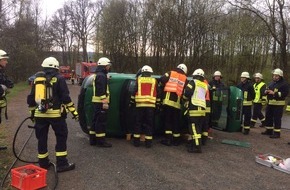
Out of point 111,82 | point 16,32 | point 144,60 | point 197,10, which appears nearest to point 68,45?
point 16,32

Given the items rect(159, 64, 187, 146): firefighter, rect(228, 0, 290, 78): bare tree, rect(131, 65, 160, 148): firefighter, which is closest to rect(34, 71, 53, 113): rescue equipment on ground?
rect(131, 65, 160, 148): firefighter

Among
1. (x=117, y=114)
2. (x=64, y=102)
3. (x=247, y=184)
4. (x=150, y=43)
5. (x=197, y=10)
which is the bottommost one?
(x=247, y=184)

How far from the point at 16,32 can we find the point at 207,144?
98.5ft

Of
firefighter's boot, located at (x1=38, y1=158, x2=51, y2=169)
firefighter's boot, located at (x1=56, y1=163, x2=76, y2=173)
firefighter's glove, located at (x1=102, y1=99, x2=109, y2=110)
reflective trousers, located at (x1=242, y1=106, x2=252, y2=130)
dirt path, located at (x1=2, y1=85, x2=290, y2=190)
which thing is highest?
firefighter's glove, located at (x1=102, y1=99, x2=109, y2=110)

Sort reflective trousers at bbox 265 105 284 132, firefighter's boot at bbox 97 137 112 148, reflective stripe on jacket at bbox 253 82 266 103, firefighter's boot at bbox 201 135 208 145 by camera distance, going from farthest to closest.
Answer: reflective stripe on jacket at bbox 253 82 266 103, reflective trousers at bbox 265 105 284 132, firefighter's boot at bbox 201 135 208 145, firefighter's boot at bbox 97 137 112 148

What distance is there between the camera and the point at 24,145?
7.49 meters

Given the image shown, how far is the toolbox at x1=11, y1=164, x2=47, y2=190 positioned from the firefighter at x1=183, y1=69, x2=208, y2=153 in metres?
3.56

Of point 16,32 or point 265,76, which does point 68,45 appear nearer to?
point 16,32

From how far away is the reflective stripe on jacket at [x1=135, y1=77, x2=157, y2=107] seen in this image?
7.71m

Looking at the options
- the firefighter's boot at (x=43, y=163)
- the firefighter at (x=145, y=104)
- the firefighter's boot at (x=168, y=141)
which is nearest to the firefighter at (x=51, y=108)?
the firefighter's boot at (x=43, y=163)

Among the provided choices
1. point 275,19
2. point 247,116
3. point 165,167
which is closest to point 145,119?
point 165,167

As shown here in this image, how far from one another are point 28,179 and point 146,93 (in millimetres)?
3590

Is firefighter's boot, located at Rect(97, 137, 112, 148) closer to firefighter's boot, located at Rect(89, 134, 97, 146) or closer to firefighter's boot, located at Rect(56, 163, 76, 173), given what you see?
firefighter's boot, located at Rect(89, 134, 97, 146)

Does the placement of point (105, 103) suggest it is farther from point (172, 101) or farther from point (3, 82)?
point (3, 82)
